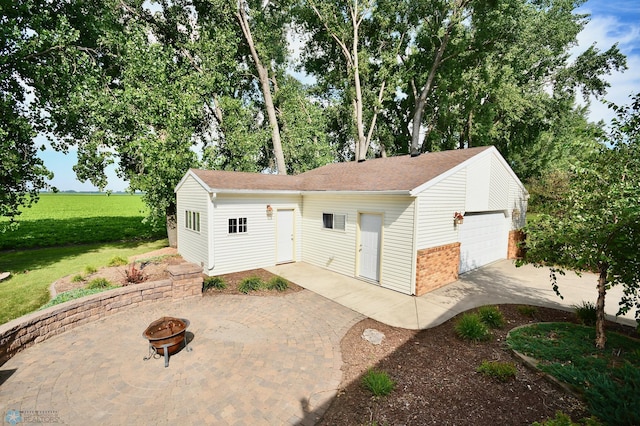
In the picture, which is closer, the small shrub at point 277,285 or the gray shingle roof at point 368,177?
the small shrub at point 277,285

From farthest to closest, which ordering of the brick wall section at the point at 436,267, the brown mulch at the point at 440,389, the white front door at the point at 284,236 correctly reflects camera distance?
1. the white front door at the point at 284,236
2. the brick wall section at the point at 436,267
3. the brown mulch at the point at 440,389

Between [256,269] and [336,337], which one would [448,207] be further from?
[256,269]

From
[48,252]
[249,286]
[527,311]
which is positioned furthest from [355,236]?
[48,252]

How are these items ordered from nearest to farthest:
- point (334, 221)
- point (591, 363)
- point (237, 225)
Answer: point (591, 363) → point (237, 225) → point (334, 221)

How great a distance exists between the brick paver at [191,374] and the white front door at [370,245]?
2.78 m

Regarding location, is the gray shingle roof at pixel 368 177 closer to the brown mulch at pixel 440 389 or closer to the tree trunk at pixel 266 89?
the brown mulch at pixel 440 389

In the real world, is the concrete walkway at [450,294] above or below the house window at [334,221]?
below

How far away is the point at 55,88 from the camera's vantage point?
12.4 meters

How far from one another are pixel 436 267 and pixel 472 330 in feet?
10.5

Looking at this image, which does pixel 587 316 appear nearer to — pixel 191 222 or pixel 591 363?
pixel 591 363

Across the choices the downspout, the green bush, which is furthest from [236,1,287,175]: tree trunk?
the green bush

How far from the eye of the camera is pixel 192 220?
11.5m

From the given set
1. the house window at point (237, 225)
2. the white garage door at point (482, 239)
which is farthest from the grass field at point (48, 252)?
the white garage door at point (482, 239)

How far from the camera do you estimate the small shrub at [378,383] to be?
4.07 m
